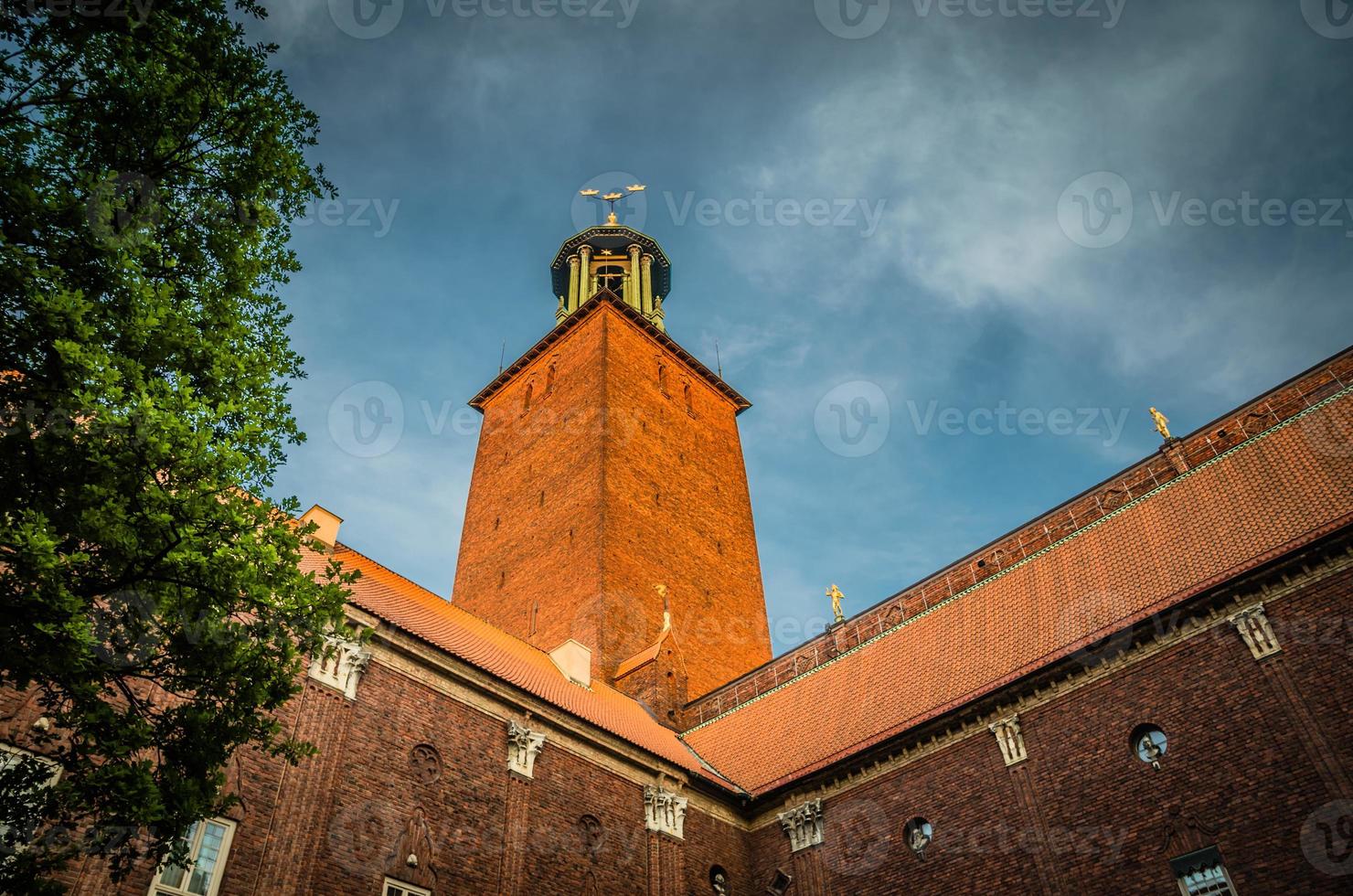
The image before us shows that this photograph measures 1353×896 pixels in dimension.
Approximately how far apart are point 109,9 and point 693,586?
26.6 meters

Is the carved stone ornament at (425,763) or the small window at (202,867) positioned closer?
the small window at (202,867)

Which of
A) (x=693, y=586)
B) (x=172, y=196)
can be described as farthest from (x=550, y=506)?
(x=172, y=196)

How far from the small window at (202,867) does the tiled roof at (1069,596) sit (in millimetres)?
12149

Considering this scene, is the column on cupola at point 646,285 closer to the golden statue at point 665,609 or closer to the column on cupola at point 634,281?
the column on cupola at point 634,281

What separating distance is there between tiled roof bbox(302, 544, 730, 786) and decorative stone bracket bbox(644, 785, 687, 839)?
0.77 meters

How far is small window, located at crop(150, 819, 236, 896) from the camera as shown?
484 inches

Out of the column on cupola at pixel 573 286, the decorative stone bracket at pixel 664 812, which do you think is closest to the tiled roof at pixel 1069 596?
the decorative stone bracket at pixel 664 812

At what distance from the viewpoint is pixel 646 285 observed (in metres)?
45.3

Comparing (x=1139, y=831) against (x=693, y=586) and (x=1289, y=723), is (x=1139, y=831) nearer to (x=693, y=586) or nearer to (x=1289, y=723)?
(x=1289, y=723)

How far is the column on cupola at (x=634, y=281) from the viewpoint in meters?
44.2

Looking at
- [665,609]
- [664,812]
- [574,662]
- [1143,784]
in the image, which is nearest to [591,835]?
A: [664,812]

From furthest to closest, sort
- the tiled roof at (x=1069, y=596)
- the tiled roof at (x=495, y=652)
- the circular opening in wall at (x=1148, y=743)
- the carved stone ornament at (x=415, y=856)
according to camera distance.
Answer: the tiled roof at (x=495, y=652) → the tiled roof at (x=1069, y=596) → the circular opening in wall at (x=1148, y=743) → the carved stone ornament at (x=415, y=856)

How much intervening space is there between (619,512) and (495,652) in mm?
10389

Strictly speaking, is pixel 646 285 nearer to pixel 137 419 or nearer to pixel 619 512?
pixel 619 512
